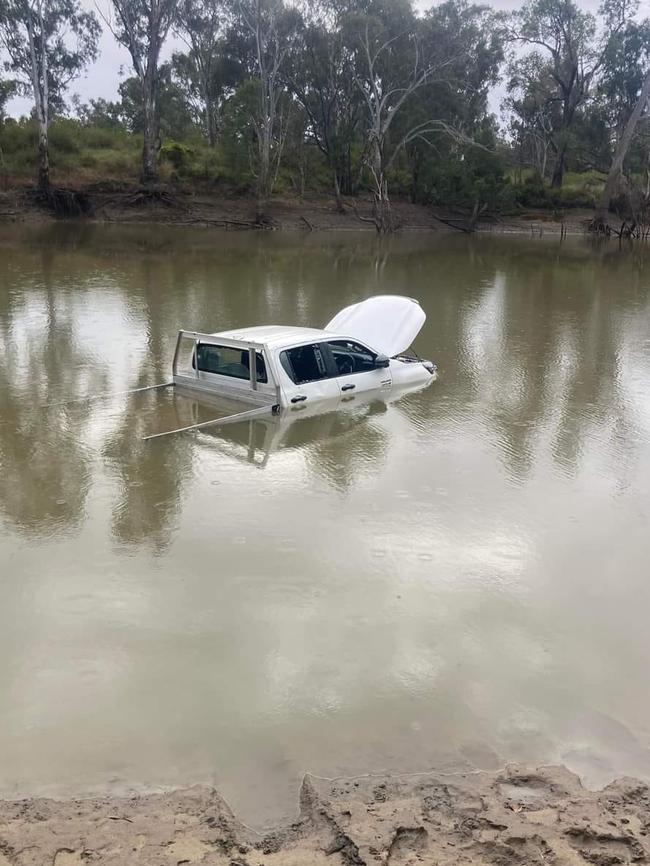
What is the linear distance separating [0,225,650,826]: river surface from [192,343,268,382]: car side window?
2.28 feet

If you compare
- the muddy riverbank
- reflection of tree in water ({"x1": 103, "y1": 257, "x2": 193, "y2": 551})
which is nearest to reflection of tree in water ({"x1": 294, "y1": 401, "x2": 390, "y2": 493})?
reflection of tree in water ({"x1": 103, "y1": 257, "x2": 193, "y2": 551})

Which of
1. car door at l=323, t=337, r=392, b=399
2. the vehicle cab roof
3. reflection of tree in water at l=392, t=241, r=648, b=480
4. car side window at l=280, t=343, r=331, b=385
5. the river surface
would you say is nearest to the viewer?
the river surface

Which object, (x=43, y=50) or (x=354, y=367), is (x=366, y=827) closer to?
(x=354, y=367)

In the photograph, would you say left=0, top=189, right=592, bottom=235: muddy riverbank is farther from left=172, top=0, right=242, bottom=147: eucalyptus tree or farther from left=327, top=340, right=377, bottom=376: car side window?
left=327, top=340, right=377, bottom=376: car side window

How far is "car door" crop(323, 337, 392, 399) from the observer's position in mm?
11273

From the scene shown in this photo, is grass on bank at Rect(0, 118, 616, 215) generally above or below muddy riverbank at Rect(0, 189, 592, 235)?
above

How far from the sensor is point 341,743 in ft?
15.8

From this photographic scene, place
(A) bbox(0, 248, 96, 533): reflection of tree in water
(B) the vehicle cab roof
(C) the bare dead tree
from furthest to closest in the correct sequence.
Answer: (C) the bare dead tree
(B) the vehicle cab roof
(A) bbox(0, 248, 96, 533): reflection of tree in water

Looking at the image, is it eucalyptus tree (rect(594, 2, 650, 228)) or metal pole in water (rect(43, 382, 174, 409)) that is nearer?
metal pole in water (rect(43, 382, 174, 409))

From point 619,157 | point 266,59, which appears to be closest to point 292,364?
point 266,59

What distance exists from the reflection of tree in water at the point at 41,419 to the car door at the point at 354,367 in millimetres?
3878

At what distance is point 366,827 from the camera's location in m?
3.88

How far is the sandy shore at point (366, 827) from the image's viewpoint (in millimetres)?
3662

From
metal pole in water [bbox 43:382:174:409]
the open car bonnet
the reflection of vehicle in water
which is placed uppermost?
the open car bonnet
